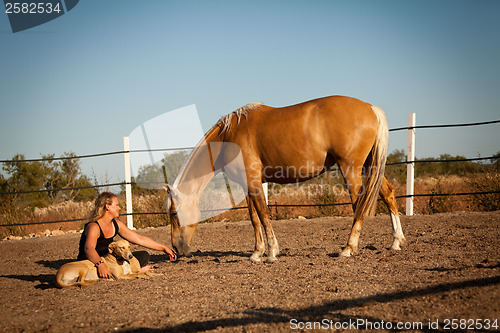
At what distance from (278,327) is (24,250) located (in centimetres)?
614

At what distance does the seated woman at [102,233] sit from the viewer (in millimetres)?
4027

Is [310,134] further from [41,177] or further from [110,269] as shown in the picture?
[41,177]

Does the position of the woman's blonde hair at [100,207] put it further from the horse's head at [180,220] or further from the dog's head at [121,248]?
the horse's head at [180,220]

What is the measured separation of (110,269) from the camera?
4.16 meters

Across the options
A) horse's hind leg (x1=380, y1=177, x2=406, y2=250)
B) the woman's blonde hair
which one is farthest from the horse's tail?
the woman's blonde hair

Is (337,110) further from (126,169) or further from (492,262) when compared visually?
(126,169)

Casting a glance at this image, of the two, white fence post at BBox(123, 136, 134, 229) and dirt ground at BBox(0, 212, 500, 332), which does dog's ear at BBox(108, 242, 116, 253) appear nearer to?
dirt ground at BBox(0, 212, 500, 332)

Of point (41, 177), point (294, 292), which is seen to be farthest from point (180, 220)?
point (41, 177)

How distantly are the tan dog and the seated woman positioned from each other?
8cm

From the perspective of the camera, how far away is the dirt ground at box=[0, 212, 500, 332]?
7.98 feet

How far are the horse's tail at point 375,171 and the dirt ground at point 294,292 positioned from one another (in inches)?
22.5

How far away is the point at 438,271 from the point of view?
342 cm

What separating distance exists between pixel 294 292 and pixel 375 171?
211 cm

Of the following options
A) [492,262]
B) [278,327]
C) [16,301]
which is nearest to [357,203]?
[492,262]
